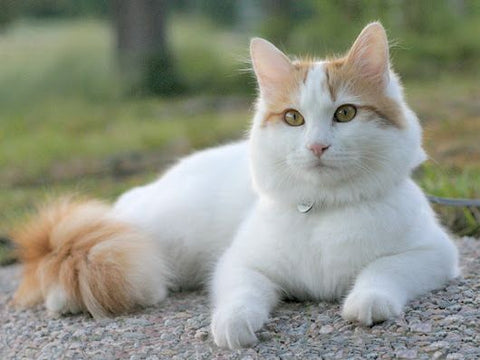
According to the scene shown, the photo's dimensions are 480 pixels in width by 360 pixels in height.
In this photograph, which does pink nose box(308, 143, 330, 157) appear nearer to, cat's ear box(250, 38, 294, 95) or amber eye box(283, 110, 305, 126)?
amber eye box(283, 110, 305, 126)

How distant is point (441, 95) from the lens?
23.5ft

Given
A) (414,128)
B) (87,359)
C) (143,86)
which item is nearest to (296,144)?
(414,128)

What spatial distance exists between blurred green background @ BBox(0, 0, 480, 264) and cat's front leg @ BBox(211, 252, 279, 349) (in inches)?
190

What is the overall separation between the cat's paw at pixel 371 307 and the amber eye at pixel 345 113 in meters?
0.52

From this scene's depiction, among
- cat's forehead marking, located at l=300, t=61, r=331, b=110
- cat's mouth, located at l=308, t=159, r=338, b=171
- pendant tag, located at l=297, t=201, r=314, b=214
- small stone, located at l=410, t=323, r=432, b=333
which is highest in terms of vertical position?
cat's forehead marking, located at l=300, t=61, r=331, b=110

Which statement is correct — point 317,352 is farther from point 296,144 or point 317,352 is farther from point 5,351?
point 5,351

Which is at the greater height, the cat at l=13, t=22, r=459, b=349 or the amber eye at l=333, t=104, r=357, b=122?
the amber eye at l=333, t=104, r=357, b=122

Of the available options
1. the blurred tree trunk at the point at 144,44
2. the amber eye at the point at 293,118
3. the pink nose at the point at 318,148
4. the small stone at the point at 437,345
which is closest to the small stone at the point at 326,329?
the small stone at the point at 437,345

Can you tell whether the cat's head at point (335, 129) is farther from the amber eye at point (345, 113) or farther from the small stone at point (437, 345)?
the small stone at point (437, 345)

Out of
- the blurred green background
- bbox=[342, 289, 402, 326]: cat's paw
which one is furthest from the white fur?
the blurred green background

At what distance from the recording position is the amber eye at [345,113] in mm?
2135

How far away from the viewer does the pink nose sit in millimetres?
2031

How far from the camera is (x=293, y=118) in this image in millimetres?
2182

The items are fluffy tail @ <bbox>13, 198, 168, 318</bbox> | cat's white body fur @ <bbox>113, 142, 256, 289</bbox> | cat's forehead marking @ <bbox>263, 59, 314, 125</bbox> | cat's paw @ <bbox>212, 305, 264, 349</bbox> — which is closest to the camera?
cat's paw @ <bbox>212, 305, 264, 349</bbox>
